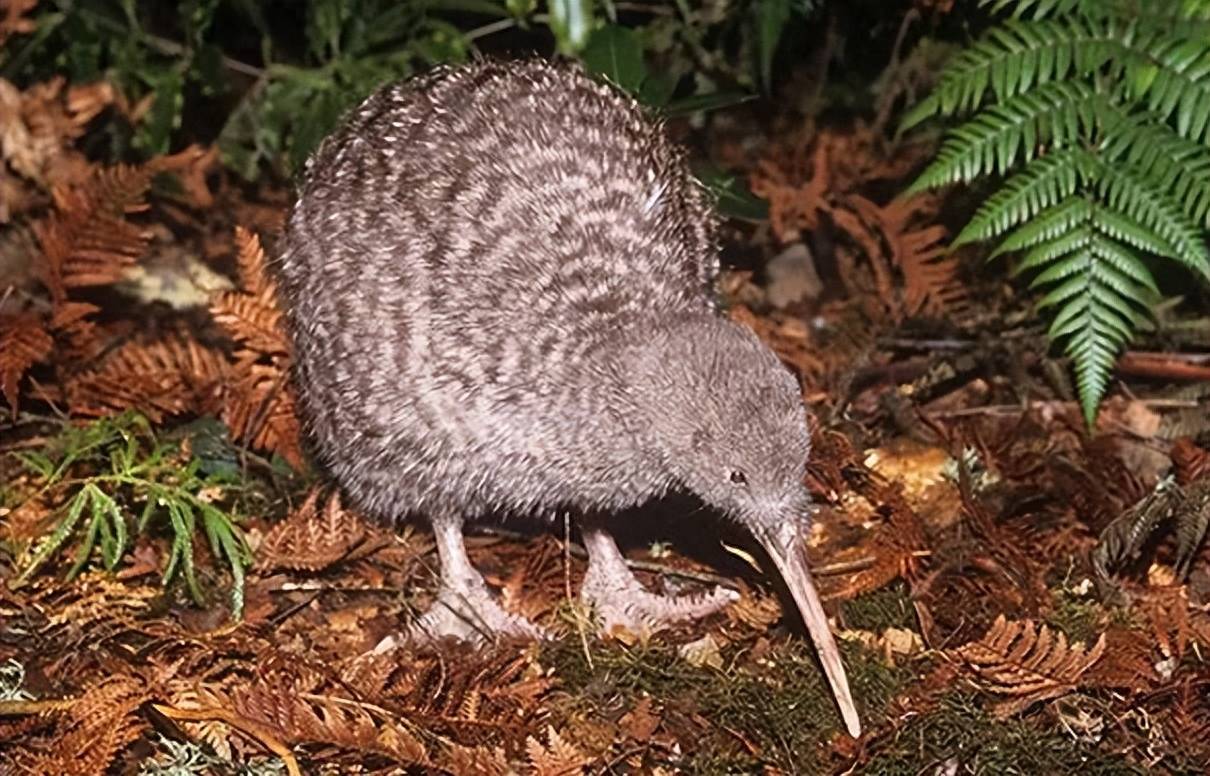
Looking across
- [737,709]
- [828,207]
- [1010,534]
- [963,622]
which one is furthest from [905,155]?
[737,709]

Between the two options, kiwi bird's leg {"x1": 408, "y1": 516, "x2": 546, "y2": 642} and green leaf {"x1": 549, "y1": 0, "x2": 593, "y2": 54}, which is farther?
green leaf {"x1": 549, "y1": 0, "x2": 593, "y2": 54}

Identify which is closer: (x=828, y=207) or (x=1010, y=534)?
(x=1010, y=534)

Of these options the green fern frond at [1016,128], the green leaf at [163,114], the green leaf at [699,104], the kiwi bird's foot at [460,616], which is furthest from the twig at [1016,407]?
the green leaf at [163,114]

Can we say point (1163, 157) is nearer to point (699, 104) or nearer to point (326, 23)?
point (699, 104)

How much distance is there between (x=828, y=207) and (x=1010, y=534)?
1785 millimetres

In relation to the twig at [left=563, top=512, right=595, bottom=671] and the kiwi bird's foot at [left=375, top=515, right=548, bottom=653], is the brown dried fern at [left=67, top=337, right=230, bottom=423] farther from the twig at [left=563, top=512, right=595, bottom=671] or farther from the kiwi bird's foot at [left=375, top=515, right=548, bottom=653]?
the twig at [left=563, top=512, right=595, bottom=671]

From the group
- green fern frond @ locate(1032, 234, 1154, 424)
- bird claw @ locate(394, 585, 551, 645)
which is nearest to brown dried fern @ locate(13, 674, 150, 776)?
bird claw @ locate(394, 585, 551, 645)

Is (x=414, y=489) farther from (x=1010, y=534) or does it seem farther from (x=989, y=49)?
(x=989, y=49)

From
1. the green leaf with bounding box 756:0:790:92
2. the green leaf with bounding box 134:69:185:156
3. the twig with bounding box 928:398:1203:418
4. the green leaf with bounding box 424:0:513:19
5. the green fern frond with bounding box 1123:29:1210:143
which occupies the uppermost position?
the green fern frond with bounding box 1123:29:1210:143

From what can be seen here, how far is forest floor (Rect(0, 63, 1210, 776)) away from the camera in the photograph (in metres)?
3.90

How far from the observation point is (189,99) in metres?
6.81

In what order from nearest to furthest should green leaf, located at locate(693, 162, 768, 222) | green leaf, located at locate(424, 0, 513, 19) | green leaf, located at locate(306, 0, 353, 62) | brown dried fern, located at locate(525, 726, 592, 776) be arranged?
brown dried fern, located at locate(525, 726, 592, 776) → green leaf, located at locate(693, 162, 768, 222) → green leaf, located at locate(424, 0, 513, 19) → green leaf, located at locate(306, 0, 353, 62)

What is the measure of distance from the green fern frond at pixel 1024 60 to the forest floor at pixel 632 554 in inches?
29.7

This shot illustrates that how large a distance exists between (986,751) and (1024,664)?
0.75 ft
